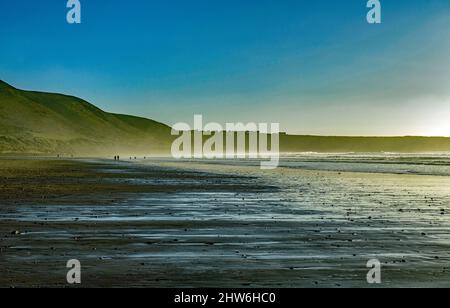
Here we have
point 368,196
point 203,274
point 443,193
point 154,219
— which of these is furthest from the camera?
point 443,193

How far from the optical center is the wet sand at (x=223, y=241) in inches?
483

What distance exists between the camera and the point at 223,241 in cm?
1706

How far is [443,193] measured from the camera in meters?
36.6

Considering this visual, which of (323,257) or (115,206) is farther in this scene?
(115,206)

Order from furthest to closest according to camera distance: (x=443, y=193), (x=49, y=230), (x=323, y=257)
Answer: (x=443, y=193) < (x=49, y=230) < (x=323, y=257)

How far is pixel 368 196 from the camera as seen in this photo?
33938 mm

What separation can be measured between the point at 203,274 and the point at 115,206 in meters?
15.3

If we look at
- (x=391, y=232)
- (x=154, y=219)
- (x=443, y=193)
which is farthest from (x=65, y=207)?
(x=443, y=193)

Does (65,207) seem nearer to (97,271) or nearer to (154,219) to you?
(154,219)

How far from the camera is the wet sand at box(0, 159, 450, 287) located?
12.3 meters

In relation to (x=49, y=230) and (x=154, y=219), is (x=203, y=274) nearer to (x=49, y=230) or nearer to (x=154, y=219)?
(x=49, y=230)
